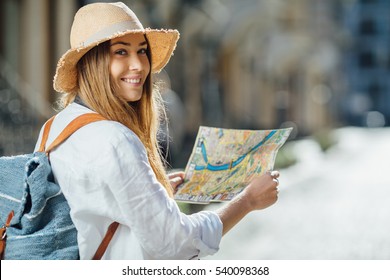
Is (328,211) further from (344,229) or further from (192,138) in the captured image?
(192,138)

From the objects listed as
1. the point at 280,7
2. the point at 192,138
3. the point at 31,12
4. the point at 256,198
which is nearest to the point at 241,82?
the point at 280,7

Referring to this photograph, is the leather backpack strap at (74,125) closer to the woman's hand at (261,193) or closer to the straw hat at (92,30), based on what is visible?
the straw hat at (92,30)

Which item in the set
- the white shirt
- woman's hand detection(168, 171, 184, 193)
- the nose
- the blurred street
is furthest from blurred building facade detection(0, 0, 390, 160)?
the white shirt

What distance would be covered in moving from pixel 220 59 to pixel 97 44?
91.7 ft

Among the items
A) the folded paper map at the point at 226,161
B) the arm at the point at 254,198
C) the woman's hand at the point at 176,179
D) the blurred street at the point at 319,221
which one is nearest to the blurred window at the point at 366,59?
the blurred street at the point at 319,221

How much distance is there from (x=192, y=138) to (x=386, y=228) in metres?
13.3

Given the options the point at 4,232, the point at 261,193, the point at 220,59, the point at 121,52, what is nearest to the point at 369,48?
the point at 220,59

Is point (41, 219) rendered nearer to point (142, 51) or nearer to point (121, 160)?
point (121, 160)

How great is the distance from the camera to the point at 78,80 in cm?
288

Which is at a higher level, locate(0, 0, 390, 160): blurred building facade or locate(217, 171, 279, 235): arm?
locate(217, 171, 279, 235): arm

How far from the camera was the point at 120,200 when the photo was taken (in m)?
2.57

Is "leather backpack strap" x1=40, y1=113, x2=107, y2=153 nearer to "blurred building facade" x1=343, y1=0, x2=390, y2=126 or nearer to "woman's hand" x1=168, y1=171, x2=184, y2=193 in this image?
"woman's hand" x1=168, y1=171, x2=184, y2=193

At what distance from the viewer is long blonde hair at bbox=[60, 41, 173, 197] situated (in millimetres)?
2721

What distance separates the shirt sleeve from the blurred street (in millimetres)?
4692
